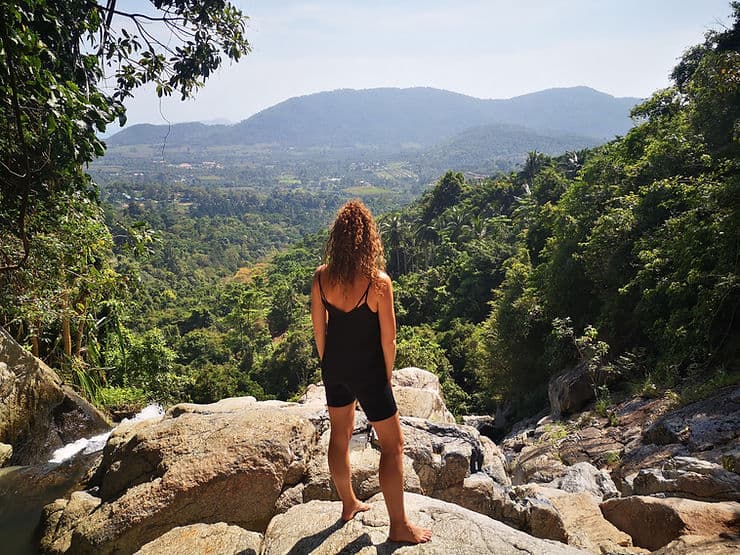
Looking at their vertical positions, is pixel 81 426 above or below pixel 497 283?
above

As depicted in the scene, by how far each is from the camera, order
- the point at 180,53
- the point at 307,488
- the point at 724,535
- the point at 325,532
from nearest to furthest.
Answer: the point at 325,532, the point at 724,535, the point at 307,488, the point at 180,53

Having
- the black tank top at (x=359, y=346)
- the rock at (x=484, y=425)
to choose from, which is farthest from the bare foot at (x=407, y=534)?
the rock at (x=484, y=425)

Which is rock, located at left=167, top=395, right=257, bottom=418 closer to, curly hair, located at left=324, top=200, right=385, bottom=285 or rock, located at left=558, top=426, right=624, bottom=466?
curly hair, located at left=324, top=200, right=385, bottom=285

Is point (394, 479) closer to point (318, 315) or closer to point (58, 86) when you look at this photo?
point (318, 315)

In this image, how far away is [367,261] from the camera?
2.86 metres

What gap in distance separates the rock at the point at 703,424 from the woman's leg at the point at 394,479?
5816mm

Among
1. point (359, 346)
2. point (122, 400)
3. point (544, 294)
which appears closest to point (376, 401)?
point (359, 346)

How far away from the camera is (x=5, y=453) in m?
5.82

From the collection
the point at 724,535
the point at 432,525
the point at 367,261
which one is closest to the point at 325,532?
the point at 432,525

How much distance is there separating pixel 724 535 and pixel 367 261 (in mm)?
3732

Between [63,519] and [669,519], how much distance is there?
5587 mm

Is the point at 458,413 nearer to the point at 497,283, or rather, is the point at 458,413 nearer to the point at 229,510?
the point at 497,283

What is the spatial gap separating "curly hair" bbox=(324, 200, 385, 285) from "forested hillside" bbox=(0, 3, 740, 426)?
1749mm

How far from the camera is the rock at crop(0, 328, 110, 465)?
6.05 m
